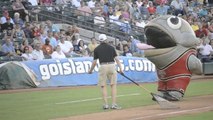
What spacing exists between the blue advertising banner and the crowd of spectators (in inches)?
41.1

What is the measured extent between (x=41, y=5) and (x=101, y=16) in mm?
3480

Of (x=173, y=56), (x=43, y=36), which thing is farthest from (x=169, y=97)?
(x=43, y=36)

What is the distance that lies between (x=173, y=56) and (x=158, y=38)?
0.70 metres

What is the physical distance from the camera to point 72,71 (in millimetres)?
24438

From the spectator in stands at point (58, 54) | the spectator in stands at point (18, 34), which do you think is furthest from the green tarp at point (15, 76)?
the spectator in stands at point (18, 34)

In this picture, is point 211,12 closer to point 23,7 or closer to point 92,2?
point 92,2

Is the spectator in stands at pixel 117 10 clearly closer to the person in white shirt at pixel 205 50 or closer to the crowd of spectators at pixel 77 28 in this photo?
the crowd of spectators at pixel 77 28

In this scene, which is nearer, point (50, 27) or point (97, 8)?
point (50, 27)

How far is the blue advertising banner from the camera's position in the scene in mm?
23641

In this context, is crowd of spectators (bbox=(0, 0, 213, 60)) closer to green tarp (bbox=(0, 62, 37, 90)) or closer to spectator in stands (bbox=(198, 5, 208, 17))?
spectator in stands (bbox=(198, 5, 208, 17))

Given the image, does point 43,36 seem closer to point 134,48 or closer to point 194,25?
point 134,48

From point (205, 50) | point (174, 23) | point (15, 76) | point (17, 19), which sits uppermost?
point (174, 23)

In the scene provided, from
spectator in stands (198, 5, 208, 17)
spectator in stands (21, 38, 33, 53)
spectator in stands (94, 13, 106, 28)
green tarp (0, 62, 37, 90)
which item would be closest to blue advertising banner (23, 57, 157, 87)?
green tarp (0, 62, 37, 90)

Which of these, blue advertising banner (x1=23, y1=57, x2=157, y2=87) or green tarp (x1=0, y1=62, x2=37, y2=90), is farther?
blue advertising banner (x1=23, y1=57, x2=157, y2=87)
